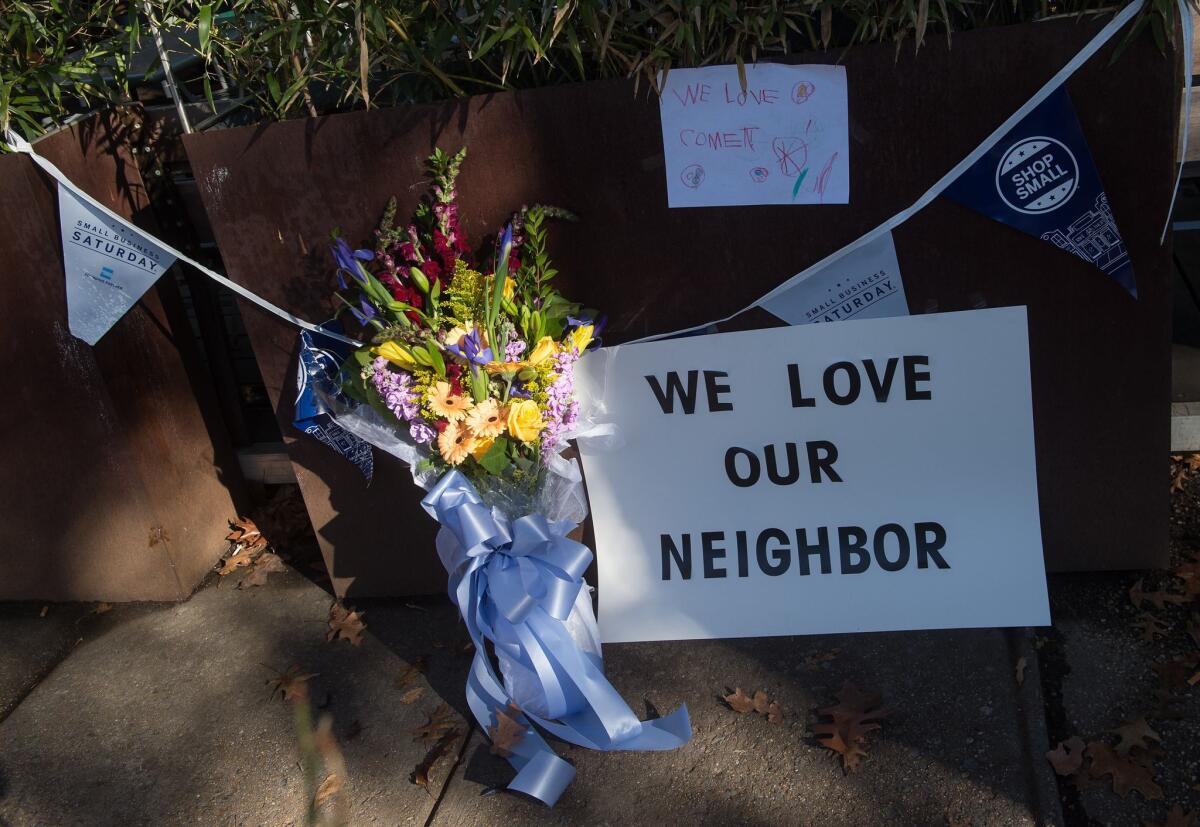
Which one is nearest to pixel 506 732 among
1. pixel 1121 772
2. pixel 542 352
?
pixel 542 352

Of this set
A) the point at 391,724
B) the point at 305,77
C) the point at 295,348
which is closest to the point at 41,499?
the point at 295,348

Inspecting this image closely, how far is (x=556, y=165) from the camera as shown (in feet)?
8.60

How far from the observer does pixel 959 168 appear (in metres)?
2.46

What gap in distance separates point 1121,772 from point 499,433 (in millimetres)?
1642

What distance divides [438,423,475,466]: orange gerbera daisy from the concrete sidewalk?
2.71 ft

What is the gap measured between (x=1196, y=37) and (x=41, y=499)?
3.71 meters

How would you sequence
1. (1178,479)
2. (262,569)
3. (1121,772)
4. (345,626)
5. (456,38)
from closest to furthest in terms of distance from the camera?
(1121,772) → (456,38) → (345,626) → (1178,479) → (262,569)

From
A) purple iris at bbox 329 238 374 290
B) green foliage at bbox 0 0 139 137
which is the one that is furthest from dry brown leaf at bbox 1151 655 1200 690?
green foliage at bbox 0 0 139 137

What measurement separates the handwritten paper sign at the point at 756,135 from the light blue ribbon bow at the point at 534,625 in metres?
0.96

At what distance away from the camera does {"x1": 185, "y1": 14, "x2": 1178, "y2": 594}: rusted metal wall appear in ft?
7.89

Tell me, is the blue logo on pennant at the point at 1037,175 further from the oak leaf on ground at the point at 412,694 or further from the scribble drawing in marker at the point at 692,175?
the oak leaf on ground at the point at 412,694

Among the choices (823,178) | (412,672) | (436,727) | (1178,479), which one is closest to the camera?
(823,178)

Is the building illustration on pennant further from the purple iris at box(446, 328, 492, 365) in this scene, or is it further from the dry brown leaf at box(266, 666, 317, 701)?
the dry brown leaf at box(266, 666, 317, 701)

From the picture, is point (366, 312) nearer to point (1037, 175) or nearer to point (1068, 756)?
point (1037, 175)
